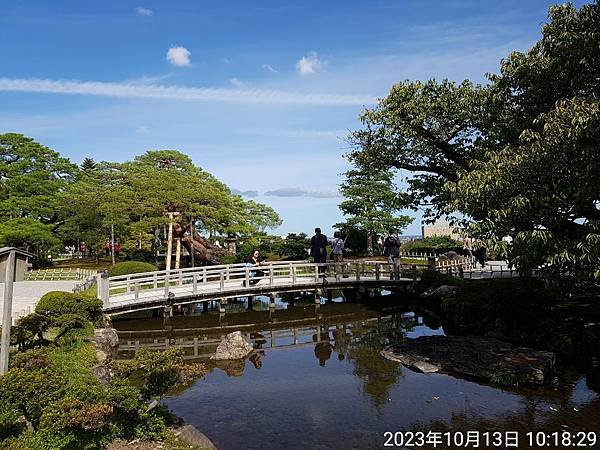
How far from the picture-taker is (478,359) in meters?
12.4

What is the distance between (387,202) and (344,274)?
62.4ft

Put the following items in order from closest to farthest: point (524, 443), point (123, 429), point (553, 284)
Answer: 1. point (123, 429)
2. point (524, 443)
3. point (553, 284)

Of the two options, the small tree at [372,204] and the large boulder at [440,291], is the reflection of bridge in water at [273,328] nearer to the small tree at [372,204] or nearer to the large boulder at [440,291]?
the large boulder at [440,291]

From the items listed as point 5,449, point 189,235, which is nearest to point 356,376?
point 5,449

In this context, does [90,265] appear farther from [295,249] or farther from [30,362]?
[30,362]

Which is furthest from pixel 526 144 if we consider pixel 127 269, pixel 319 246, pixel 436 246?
pixel 436 246

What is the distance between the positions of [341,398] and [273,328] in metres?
8.81

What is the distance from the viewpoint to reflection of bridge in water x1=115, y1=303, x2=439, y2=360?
53.7ft

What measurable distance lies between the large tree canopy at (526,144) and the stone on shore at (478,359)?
287 centimetres

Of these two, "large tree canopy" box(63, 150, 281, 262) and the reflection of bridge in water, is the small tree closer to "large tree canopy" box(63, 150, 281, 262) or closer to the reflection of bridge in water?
"large tree canopy" box(63, 150, 281, 262)

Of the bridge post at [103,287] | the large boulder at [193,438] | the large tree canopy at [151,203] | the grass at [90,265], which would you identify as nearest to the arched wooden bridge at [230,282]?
the bridge post at [103,287]

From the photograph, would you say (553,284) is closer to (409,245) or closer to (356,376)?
(356,376)

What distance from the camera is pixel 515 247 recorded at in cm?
961

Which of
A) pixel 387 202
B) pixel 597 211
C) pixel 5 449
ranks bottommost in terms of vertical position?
pixel 5 449
